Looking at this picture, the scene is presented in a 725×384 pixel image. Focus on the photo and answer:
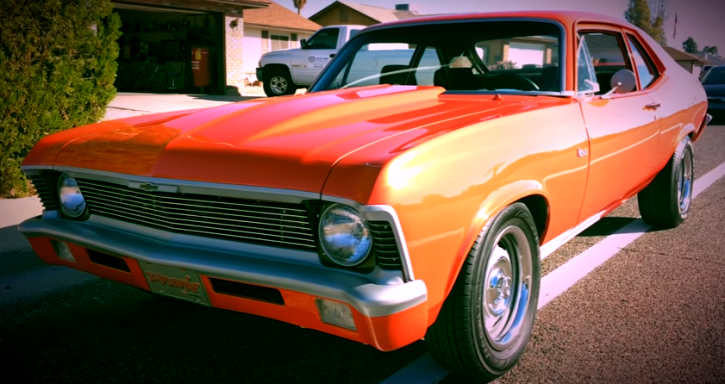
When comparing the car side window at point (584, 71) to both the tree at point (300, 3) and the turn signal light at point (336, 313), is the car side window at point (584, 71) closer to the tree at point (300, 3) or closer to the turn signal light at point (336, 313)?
the turn signal light at point (336, 313)

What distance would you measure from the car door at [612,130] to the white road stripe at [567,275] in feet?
1.63

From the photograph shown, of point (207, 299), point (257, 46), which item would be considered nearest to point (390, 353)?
point (207, 299)

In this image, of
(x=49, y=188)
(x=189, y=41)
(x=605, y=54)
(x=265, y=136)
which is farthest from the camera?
(x=189, y=41)

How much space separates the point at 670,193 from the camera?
480cm

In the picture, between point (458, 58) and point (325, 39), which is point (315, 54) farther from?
point (458, 58)

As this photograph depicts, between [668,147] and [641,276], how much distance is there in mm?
1119

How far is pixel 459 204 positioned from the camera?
7.43ft

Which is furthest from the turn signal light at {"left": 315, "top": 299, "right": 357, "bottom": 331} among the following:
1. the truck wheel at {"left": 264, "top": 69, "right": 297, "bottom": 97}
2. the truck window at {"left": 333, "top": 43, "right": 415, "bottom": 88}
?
the truck wheel at {"left": 264, "top": 69, "right": 297, "bottom": 97}

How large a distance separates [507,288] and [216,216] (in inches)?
49.9

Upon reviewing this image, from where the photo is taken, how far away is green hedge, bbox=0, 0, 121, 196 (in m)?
5.45

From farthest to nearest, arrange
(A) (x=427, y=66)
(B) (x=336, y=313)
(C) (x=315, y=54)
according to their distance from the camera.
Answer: (C) (x=315, y=54) → (A) (x=427, y=66) → (B) (x=336, y=313)

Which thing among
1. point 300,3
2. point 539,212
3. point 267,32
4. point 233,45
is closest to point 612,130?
point 539,212

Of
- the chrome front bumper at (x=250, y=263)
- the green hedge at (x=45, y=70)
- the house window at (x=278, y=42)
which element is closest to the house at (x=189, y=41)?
the house window at (x=278, y=42)

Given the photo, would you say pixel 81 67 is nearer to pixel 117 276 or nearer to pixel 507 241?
pixel 117 276
